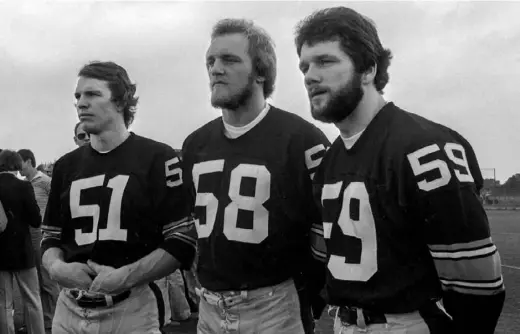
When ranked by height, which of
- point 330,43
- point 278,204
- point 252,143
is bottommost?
point 278,204

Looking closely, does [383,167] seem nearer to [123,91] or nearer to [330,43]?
[330,43]

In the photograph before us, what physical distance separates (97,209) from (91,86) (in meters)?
0.72

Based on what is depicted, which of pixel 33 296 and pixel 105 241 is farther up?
pixel 105 241

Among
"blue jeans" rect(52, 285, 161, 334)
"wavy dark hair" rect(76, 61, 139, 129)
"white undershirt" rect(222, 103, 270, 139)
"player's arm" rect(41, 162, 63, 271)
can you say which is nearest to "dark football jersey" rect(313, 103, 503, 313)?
"white undershirt" rect(222, 103, 270, 139)

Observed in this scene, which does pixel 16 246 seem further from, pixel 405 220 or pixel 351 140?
pixel 405 220

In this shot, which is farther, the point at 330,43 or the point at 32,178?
the point at 32,178

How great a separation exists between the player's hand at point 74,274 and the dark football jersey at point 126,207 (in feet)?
0.26

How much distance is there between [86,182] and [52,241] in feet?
1.48

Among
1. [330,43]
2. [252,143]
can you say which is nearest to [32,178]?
[252,143]

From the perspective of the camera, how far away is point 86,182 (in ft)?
11.6

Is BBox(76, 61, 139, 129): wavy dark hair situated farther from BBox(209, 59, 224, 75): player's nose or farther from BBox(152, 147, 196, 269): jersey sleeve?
BBox(209, 59, 224, 75): player's nose

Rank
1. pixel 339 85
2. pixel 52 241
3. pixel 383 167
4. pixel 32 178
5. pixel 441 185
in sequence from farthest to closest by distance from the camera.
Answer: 1. pixel 32 178
2. pixel 52 241
3. pixel 339 85
4. pixel 383 167
5. pixel 441 185

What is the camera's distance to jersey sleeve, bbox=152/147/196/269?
341 centimetres

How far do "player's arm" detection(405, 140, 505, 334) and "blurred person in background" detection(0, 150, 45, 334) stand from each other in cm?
534
